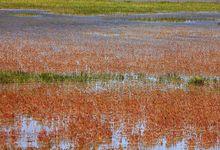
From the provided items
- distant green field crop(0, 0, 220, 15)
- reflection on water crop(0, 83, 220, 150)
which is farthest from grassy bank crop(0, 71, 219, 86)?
distant green field crop(0, 0, 220, 15)

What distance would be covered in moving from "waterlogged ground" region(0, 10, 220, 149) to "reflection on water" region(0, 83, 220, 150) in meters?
0.02

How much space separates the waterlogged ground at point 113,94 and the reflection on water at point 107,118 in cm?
2

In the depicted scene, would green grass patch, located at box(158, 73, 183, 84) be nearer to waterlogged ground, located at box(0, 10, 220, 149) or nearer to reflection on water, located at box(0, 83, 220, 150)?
waterlogged ground, located at box(0, 10, 220, 149)

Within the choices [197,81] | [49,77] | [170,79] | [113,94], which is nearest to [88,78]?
[49,77]

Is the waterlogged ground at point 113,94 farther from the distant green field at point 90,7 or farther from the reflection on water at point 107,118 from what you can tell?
the distant green field at point 90,7

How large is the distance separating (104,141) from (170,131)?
1530 mm

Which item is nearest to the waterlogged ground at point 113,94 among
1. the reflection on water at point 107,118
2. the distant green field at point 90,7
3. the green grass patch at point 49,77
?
the reflection on water at point 107,118

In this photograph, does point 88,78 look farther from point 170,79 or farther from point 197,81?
point 197,81

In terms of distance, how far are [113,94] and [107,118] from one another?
2.52m

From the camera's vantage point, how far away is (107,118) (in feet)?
41.9

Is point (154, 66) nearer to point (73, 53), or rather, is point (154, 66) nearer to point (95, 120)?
point (73, 53)

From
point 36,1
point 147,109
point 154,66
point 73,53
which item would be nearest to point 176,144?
point 147,109

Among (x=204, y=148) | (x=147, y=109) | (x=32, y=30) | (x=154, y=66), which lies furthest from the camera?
(x=32, y=30)

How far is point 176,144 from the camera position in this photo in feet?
36.9
